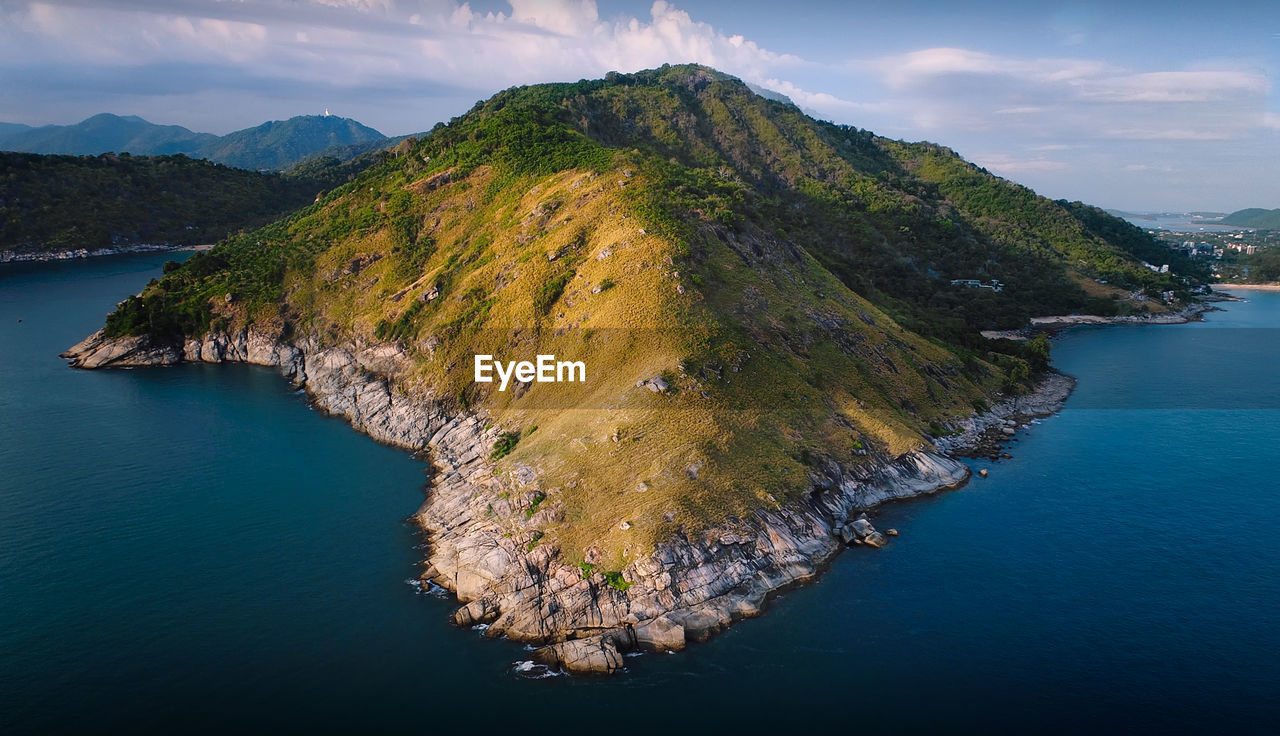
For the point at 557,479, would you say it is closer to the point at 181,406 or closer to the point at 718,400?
the point at 718,400

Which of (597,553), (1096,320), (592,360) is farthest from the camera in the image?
(1096,320)

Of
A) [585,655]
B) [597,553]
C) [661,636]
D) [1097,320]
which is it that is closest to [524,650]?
[585,655]

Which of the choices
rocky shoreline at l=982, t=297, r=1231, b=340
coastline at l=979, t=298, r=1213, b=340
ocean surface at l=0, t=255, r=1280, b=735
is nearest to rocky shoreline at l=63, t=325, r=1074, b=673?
ocean surface at l=0, t=255, r=1280, b=735

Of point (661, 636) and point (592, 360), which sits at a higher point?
point (592, 360)

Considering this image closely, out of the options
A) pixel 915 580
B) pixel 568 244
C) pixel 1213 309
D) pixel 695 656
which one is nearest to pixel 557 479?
pixel 695 656

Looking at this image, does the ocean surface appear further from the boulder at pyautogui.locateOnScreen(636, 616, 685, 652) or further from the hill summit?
the hill summit

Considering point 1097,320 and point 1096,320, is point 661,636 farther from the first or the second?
point 1097,320

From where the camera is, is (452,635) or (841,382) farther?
(841,382)
